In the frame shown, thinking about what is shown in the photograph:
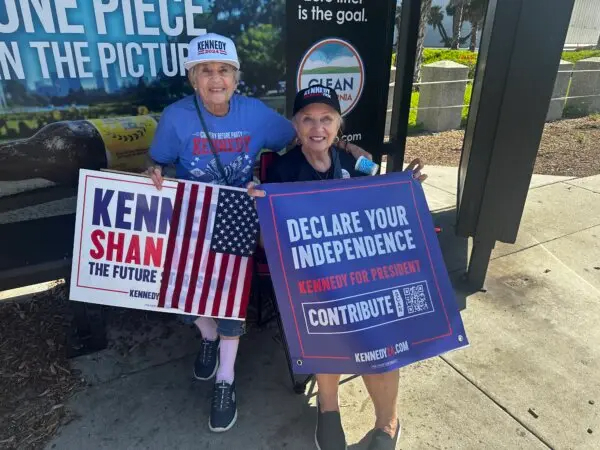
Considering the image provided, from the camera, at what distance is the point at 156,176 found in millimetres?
2363

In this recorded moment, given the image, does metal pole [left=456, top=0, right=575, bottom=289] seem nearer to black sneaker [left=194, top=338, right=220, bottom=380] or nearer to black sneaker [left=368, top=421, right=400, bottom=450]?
black sneaker [left=368, top=421, right=400, bottom=450]

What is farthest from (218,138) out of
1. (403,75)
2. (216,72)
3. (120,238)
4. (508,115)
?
(508,115)

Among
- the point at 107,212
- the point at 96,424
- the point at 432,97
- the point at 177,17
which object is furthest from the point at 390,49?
the point at 432,97

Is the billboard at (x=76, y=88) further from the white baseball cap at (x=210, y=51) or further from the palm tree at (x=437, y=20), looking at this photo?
the palm tree at (x=437, y=20)

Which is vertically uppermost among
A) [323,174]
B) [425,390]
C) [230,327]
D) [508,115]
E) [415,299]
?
[508,115]

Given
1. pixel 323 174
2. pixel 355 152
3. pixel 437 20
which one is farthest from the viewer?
pixel 437 20

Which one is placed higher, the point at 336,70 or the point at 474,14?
the point at 474,14

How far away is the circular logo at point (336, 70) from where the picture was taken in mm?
3494

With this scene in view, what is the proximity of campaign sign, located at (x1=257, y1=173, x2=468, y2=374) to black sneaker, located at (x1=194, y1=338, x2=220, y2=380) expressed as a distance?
99 cm

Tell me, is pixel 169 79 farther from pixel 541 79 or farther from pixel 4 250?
pixel 541 79

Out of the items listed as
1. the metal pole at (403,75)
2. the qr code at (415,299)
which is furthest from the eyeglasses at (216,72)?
the metal pole at (403,75)

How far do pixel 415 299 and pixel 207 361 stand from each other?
4.44 feet

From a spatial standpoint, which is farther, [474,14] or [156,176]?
[474,14]

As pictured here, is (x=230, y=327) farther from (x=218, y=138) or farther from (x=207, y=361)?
(x=218, y=138)
